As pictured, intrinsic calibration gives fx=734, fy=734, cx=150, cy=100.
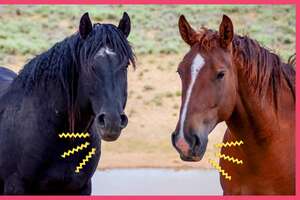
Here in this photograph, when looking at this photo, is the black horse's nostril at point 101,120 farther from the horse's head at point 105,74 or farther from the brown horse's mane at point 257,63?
the brown horse's mane at point 257,63

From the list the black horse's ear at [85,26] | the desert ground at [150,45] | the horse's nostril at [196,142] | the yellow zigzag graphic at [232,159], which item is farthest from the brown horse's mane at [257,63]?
the desert ground at [150,45]

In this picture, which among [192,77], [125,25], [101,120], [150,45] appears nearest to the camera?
[192,77]

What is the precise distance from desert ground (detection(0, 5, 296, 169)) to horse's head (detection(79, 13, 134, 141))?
23.2 feet

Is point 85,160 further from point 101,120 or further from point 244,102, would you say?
point 244,102

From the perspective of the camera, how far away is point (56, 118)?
5754 mm

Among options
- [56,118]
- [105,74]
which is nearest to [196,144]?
[105,74]

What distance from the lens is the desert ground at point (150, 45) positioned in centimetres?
1462

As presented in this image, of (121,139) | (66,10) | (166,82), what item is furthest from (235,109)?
(66,10)

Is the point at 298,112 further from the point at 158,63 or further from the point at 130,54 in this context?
the point at 158,63

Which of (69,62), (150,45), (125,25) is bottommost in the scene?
(150,45)

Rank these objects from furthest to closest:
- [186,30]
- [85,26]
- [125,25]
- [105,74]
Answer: [125,25]
[85,26]
[105,74]
[186,30]

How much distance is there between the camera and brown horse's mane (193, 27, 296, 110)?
16.1 feet

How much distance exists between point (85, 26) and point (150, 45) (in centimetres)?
1718

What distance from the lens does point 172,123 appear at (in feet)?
53.7
